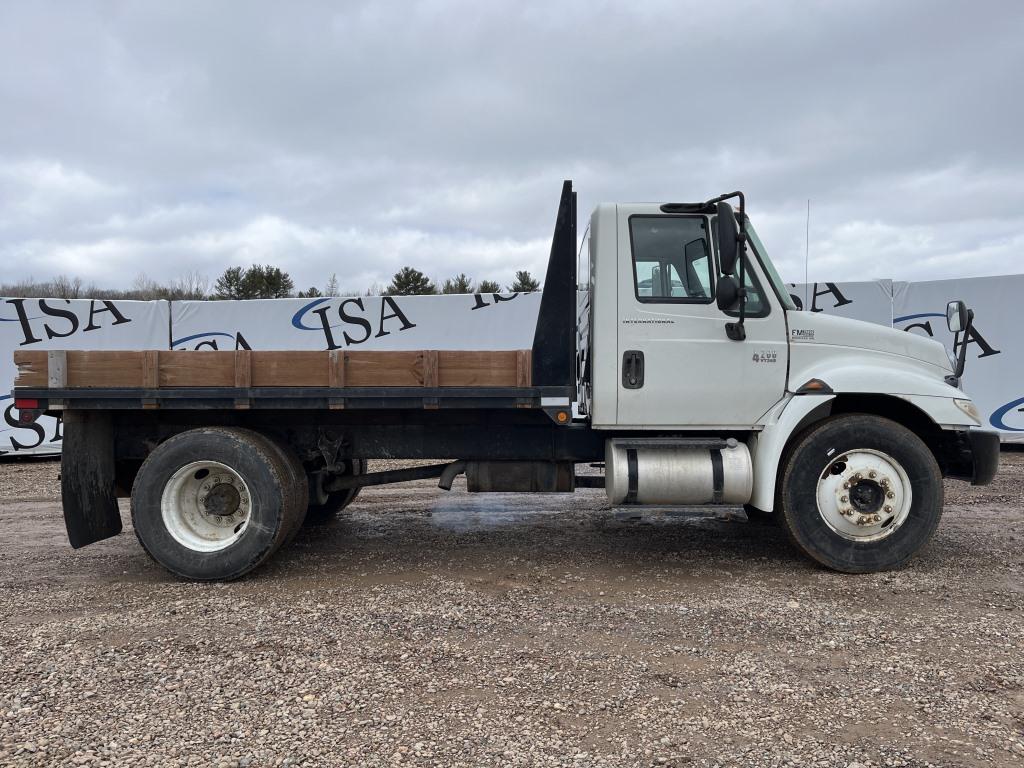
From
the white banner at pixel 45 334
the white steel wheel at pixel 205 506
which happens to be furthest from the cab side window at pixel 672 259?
the white banner at pixel 45 334

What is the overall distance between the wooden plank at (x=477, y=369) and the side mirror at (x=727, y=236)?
1513mm

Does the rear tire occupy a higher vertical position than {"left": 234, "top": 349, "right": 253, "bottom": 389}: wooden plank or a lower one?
lower

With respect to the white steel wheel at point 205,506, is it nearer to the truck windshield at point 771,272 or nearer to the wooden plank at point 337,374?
the wooden plank at point 337,374

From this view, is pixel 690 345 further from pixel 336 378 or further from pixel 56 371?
pixel 56 371

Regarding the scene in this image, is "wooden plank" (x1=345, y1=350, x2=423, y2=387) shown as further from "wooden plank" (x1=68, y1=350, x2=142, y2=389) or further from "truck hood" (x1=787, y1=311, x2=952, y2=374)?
"truck hood" (x1=787, y1=311, x2=952, y2=374)

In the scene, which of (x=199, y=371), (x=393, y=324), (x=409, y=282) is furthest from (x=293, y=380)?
(x=409, y=282)

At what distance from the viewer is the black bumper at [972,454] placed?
15.9 feet

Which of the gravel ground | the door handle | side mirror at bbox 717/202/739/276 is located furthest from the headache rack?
the gravel ground

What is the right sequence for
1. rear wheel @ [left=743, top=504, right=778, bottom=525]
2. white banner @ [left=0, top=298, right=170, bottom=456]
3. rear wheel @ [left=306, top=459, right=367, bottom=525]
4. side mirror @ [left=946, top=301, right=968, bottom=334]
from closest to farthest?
side mirror @ [left=946, top=301, right=968, bottom=334]
rear wheel @ [left=306, top=459, right=367, bottom=525]
rear wheel @ [left=743, top=504, right=778, bottom=525]
white banner @ [left=0, top=298, right=170, bottom=456]

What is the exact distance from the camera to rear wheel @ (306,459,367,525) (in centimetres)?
561

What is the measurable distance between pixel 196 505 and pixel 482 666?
2769 mm

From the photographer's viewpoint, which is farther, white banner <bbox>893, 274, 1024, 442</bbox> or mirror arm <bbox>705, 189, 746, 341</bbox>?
white banner <bbox>893, 274, 1024, 442</bbox>

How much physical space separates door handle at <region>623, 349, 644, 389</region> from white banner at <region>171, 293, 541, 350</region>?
23.6 ft

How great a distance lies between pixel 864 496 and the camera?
4.81m
